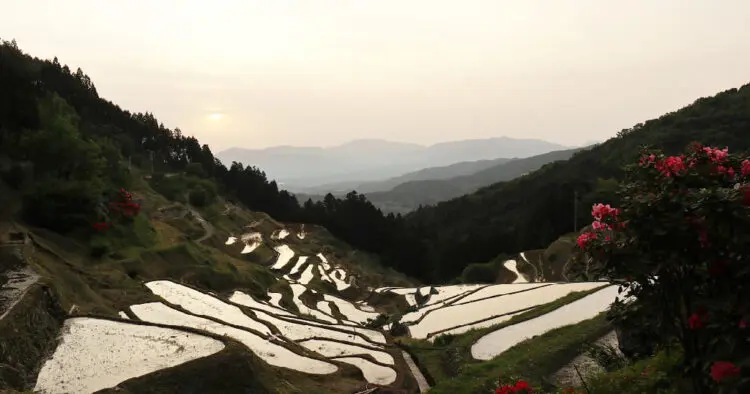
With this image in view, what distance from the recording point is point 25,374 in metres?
13.9

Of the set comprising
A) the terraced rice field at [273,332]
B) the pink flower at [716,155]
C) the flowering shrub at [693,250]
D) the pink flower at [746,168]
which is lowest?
the terraced rice field at [273,332]

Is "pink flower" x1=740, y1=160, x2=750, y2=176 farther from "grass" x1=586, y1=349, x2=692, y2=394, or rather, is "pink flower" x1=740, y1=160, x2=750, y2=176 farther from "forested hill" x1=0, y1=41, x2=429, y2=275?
"forested hill" x1=0, y1=41, x2=429, y2=275

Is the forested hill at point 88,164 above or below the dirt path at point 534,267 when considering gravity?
above

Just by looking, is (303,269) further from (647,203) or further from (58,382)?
(647,203)

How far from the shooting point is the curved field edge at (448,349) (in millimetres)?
19500

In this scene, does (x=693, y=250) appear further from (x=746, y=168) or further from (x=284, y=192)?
(x=284, y=192)

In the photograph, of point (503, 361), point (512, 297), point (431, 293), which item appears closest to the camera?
point (503, 361)

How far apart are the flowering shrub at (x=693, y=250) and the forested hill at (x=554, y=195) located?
55.6 meters

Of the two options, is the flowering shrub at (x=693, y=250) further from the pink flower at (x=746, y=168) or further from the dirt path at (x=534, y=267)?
the dirt path at (x=534, y=267)

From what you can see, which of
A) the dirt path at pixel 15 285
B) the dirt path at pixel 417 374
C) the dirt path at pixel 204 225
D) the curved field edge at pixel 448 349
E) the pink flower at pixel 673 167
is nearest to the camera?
the pink flower at pixel 673 167

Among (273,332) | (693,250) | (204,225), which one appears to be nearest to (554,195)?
(204,225)

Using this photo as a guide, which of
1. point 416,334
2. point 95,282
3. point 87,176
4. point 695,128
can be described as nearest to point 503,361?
point 416,334

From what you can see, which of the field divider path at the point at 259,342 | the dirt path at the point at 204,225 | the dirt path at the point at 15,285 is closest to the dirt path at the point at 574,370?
the field divider path at the point at 259,342

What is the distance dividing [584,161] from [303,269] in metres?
104
